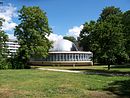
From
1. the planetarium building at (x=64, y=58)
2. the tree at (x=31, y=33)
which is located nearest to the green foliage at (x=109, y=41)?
the tree at (x=31, y=33)

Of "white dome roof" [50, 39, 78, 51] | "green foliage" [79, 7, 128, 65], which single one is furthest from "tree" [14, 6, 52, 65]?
"white dome roof" [50, 39, 78, 51]

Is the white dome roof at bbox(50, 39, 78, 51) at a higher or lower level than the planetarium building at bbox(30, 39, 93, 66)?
higher

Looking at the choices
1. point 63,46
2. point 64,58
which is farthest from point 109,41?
point 63,46

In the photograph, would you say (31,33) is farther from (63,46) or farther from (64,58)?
(63,46)

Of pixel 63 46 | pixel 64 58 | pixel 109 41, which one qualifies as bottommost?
pixel 64 58

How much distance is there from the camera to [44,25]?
5541cm

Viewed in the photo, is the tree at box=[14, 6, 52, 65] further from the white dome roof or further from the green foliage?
the white dome roof

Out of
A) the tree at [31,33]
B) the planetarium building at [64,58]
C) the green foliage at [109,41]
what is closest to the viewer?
the green foliage at [109,41]

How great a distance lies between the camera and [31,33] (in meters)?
53.6

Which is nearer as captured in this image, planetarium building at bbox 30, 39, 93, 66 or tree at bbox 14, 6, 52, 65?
tree at bbox 14, 6, 52, 65

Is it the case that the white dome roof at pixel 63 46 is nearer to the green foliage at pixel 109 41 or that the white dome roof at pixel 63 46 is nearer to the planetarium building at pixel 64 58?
the planetarium building at pixel 64 58

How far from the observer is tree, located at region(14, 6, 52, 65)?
5334 cm

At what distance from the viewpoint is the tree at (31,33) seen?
5334 centimetres

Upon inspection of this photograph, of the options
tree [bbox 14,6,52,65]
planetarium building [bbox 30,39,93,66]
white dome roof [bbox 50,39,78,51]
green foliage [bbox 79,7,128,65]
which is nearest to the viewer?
green foliage [bbox 79,7,128,65]
